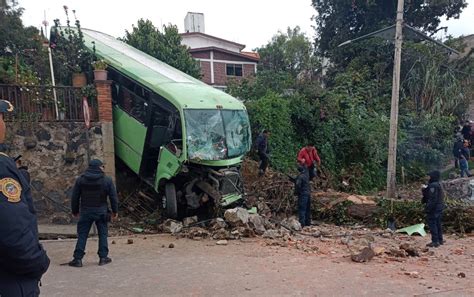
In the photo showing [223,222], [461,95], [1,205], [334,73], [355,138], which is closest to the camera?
[1,205]

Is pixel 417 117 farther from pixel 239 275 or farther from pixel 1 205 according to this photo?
pixel 1 205

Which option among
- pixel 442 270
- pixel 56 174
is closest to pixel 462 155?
pixel 442 270

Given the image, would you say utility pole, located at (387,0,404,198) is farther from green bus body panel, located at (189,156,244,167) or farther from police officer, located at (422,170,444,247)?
green bus body panel, located at (189,156,244,167)

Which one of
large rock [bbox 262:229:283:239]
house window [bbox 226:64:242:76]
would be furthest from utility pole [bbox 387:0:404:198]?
house window [bbox 226:64:242:76]

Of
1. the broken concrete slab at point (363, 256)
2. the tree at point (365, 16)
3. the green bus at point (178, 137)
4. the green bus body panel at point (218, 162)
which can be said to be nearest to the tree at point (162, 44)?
the tree at point (365, 16)

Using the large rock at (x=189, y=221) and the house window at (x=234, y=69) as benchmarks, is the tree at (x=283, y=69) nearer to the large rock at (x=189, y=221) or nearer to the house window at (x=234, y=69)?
the house window at (x=234, y=69)

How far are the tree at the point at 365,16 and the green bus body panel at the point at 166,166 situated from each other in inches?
597

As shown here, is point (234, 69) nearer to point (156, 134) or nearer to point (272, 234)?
point (156, 134)

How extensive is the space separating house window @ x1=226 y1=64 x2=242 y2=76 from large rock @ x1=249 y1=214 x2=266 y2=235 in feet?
78.8

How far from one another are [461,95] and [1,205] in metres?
20.5

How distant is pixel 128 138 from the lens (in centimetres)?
1041

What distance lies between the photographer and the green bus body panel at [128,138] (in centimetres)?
1011

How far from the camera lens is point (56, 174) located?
31.5ft

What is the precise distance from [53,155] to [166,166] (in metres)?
2.61
